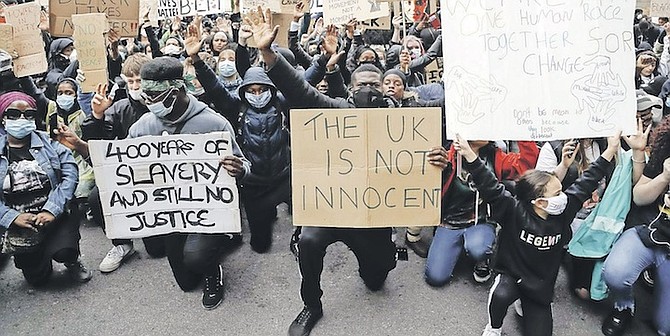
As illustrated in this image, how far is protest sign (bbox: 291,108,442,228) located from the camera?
3.32 meters

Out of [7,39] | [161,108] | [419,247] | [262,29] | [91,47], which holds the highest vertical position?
[7,39]

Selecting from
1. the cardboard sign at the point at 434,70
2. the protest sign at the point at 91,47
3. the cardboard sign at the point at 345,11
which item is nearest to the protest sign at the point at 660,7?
the cardboard sign at the point at 434,70

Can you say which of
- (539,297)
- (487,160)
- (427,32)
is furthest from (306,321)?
(427,32)

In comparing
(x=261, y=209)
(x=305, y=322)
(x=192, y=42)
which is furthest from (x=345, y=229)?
(x=192, y=42)

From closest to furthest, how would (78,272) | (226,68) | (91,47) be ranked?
(78,272) → (91,47) → (226,68)

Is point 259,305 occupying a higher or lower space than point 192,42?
lower

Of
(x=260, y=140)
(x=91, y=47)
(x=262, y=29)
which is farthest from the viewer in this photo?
(x=91, y=47)

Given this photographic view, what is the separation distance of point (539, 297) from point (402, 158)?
1233mm

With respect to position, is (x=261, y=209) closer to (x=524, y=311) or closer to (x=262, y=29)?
(x=262, y=29)

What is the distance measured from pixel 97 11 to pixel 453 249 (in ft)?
15.3

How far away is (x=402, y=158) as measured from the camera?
3.34 m

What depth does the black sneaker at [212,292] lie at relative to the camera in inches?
163

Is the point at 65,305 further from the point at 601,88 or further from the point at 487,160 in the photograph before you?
the point at 601,88

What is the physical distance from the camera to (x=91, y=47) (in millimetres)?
5281
